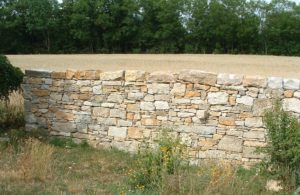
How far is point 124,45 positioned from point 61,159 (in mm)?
32067

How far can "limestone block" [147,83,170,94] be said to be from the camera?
955cm

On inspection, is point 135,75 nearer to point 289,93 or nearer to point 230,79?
point 230,79

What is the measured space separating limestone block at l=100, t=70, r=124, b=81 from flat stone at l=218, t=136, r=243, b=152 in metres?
2.67

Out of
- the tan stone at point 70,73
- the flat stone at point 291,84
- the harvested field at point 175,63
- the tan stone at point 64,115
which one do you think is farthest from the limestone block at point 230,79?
the harvested field at point 175,63

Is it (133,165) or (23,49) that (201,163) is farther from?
(23,49)

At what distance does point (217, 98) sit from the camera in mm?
9016

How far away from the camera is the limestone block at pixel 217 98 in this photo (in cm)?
895

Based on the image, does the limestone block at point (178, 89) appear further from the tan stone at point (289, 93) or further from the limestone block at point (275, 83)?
the tan stone at point (289, 93)

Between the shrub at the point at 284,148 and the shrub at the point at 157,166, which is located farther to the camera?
the shrub at the point at 284,148

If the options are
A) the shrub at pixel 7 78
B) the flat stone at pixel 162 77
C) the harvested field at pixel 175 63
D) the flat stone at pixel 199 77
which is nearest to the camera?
the flat stone at pixel 199 77

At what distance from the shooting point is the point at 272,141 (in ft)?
23.3

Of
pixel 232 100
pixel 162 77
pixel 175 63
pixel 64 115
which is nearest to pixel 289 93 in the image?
pixel 232 100

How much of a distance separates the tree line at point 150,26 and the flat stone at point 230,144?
92.4 ft

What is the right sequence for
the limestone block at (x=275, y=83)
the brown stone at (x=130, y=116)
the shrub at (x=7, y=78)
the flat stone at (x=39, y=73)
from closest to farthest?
the limestone block at (x=275, y=83)
the brown stone at (x=130, y=116)
the flat stone at (x=39, y=73)
the shrub at (x=7, y=78)
